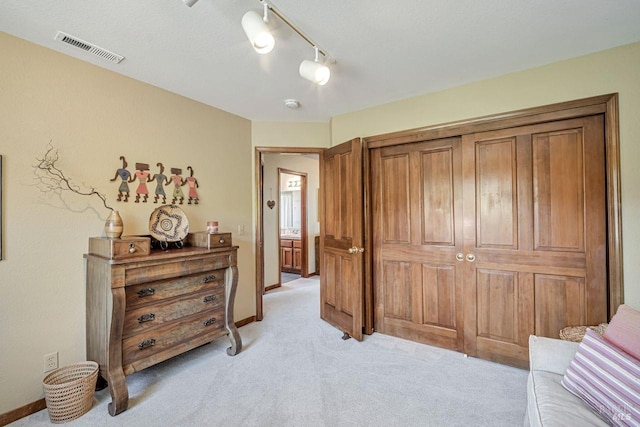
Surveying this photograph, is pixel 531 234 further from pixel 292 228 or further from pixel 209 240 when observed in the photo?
pixel 292 228

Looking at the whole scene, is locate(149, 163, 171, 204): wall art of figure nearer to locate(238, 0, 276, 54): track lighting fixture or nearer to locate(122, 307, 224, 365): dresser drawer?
locate(122, 307, 224, 365): dresser drawer

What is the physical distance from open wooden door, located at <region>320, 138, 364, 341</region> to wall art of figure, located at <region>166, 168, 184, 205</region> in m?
1.52

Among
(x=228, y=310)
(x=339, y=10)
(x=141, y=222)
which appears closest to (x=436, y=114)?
(x=339, y=10)

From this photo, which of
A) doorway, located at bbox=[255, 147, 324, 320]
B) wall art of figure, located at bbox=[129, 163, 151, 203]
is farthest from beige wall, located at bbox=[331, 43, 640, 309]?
wall art of figure, located at bbox=[129, 163, 151, 203]

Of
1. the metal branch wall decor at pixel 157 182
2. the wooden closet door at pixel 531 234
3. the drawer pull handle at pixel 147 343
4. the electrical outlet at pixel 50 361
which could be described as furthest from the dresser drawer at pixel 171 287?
the wooden closet door at pixel 531 234

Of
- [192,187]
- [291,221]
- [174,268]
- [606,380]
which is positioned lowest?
[606,380]

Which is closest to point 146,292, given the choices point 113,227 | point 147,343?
point 147,343

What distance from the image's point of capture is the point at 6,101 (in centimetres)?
183

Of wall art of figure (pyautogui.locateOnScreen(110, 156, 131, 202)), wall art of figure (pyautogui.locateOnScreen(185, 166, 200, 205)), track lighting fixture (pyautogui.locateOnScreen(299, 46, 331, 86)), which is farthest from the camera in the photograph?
wall art of figure (pyautogui.locateOnScreen(185, 166, 200, 205))

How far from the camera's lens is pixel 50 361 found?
1.98 m

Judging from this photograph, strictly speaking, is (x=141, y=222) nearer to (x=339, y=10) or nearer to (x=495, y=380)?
(x=339, y=10)

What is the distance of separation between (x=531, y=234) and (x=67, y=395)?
3.40 m

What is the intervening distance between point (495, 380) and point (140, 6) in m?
3.35

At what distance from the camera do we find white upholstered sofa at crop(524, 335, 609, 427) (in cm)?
115
